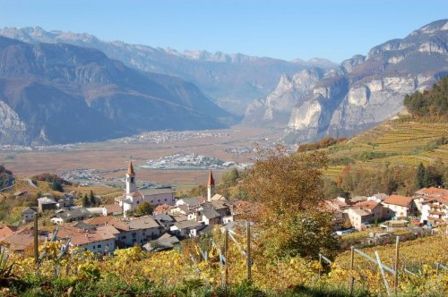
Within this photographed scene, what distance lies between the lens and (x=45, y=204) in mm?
53594

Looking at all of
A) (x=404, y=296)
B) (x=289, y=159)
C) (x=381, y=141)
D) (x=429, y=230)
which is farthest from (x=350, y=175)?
(x=404, y=296)

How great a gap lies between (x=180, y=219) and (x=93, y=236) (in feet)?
43.1

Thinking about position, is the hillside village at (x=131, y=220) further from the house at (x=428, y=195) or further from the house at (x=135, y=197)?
the house at (x=428, y=195)

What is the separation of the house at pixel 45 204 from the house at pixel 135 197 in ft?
21.3

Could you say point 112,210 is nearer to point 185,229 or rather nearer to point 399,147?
point 185,229

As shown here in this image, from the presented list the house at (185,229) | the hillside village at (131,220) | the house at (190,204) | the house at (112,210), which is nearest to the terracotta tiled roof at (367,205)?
the hillside village at (131,220)

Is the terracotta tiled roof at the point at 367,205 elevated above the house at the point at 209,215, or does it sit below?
above

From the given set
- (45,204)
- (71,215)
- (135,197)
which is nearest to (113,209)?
(135,197)

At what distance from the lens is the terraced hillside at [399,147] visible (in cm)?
5282

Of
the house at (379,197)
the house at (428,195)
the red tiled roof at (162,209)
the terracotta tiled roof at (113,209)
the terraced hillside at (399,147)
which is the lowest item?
the red tiled roof at (162,209)

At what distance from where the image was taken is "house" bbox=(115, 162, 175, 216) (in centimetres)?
5356

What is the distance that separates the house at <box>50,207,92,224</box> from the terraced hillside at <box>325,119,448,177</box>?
23908 millimetres

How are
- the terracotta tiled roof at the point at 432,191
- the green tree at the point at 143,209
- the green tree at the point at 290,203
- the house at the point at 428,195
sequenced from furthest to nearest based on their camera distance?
the green tree at the point at 143,209
the terracotta tiled roof at the point at 432,191
the house at the point at 428,195
the green tree at the point at 290,203

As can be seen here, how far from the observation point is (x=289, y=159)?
14.7 m
